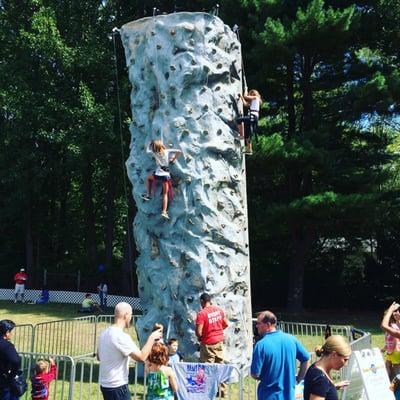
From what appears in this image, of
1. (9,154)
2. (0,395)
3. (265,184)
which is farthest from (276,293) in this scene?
(0,395)

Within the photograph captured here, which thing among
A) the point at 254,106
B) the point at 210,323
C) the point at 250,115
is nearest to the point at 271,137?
the point at 254,106

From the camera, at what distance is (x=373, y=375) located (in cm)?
584

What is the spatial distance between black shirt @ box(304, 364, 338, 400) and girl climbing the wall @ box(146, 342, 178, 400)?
1704 millimetres

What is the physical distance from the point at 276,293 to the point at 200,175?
1680cm

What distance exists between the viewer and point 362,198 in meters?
18.6

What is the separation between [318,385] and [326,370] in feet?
0.48

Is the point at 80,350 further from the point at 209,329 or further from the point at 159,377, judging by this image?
the point at 159,377

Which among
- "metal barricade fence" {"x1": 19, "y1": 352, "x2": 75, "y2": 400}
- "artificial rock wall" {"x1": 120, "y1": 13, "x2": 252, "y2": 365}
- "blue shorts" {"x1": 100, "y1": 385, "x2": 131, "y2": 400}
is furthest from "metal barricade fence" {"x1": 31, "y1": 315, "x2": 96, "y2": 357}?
"blue shorts" {"x1": 100, "y1": 385, "x2": 131, "y2": 400}

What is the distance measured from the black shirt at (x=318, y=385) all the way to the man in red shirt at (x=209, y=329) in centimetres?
444

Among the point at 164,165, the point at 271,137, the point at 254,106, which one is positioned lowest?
the point at 164,165

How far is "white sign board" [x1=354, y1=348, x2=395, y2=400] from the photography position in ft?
18.5

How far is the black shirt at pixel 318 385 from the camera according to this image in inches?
167

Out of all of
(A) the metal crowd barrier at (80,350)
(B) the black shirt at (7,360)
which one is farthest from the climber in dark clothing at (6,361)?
(A) the metal crowd barrier at (80,350)

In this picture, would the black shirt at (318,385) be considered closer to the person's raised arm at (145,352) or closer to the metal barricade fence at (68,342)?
the person's raised arm at (145,352)
